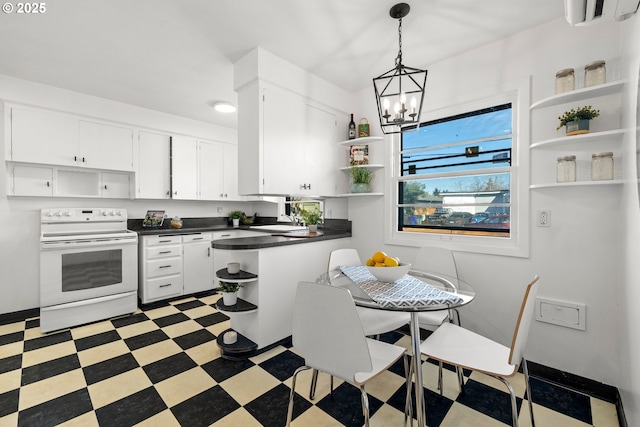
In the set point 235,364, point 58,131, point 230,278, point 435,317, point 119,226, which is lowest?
point 235,364

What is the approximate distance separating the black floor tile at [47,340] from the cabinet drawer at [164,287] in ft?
2.70

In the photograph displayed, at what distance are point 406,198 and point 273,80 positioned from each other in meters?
1.76

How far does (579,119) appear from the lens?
174 cm

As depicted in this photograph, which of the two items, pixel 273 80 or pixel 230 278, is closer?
pixel 230 278

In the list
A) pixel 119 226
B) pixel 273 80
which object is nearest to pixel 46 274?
pixel 119 226

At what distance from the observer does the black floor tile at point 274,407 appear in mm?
1556

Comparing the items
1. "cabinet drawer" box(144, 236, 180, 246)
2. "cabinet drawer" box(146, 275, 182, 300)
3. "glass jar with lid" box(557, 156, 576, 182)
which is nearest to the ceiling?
"glass jar with lid" box(557, 156, 576, 182)

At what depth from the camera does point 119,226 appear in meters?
3.57

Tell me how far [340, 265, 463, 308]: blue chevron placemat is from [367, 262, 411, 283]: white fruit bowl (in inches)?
2.2

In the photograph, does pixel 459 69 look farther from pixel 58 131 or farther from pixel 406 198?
pixel 58 131

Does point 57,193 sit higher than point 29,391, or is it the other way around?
point 57,193

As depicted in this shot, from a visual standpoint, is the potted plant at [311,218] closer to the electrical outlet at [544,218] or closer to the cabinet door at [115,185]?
the electrical outlet at [544,218]

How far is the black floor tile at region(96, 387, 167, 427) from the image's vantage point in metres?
1.55

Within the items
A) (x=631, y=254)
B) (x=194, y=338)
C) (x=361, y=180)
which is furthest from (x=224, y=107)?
(x=631, y=254)
